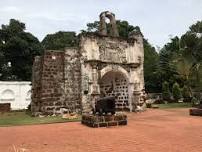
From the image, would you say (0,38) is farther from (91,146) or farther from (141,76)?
(91,146)

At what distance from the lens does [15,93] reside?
33688mm

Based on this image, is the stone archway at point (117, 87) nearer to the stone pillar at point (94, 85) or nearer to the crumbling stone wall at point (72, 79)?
the stone pillar at point (94, 85)

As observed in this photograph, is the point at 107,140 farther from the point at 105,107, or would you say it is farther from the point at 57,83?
the point at 57,83

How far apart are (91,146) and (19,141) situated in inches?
80.7

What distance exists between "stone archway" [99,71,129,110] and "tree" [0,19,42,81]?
19.6 meters

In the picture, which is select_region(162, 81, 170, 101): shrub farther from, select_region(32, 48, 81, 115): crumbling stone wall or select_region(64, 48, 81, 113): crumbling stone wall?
select_region(32, 48, 81, 115): crumbling stone wall

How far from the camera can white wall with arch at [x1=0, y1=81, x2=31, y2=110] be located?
33.0 meters

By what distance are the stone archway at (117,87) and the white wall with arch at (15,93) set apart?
15.4 m

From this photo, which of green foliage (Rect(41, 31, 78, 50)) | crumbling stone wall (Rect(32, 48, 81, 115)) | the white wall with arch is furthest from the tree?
crumbling stone wall (Rect(32, 48, 81, 115))

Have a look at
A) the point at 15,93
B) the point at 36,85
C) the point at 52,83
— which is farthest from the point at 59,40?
the point at 52,83

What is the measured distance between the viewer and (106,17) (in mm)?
20047

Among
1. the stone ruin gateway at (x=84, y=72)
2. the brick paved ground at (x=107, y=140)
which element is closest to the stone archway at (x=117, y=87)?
the stone ruin gateway at (x=84, y=72)

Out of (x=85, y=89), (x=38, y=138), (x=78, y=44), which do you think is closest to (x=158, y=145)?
(x=38, y=138)

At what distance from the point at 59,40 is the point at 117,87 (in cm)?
2522
